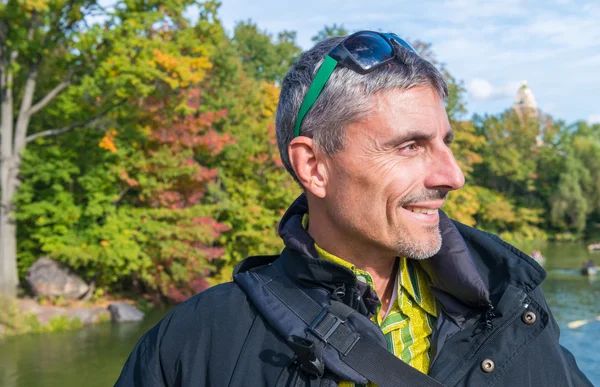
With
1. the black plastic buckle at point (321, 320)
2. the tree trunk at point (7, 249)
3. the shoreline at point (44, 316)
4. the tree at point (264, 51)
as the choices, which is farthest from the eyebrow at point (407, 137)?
the tree at point (264, 51)

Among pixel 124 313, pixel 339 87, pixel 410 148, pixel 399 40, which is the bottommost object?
pixel 124 313

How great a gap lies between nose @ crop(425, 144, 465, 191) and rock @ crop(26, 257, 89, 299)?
13025 mm

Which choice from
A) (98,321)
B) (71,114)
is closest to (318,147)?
(98,321)

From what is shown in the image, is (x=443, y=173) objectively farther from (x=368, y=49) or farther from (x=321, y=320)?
(x=321, y=320)

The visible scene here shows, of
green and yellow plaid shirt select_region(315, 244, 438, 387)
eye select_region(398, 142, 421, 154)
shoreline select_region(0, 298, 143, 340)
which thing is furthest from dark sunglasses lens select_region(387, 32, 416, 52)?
shoreline select_region(0, 298, 143, 340)

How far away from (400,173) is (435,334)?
14.1 inches

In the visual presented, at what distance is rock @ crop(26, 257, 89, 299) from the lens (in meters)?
13.1

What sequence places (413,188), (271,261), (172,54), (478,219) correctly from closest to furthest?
(413,188)
(271,261)
(172,54)
(478,219)

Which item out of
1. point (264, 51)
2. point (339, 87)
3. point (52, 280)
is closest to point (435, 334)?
point (339, 87)

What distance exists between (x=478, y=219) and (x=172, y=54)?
87.4 feet

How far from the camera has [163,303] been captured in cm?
1441

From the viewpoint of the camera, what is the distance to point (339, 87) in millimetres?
1378

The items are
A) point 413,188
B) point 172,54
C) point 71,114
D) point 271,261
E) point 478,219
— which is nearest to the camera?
point 413,188

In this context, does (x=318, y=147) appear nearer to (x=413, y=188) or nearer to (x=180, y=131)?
(x=413, y=188)
